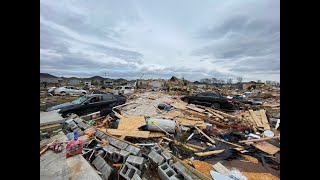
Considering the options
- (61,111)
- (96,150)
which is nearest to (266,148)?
(96,150)

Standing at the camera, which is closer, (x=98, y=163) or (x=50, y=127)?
(x=98, y=163)

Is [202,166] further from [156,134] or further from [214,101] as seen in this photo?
[214,101]

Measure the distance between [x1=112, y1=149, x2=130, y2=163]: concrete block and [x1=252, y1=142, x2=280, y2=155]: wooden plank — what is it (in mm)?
5226

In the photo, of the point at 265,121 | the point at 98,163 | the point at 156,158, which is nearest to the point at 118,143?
the point at 98,163

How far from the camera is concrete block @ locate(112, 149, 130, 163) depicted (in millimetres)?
4666

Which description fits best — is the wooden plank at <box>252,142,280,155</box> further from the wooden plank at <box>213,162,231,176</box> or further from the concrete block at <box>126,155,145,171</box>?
the concrete block at <box>126,155,145,171</box>

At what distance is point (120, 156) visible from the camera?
15.6 feet

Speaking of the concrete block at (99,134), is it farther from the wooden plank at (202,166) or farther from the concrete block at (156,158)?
the wooden plank at (202,166)

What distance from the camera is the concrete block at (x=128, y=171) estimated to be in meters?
3.91

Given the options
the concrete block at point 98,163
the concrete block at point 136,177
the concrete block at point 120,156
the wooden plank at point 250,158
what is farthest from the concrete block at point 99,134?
the wooden plank at point 250,158

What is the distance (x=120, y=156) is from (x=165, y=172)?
147cm
